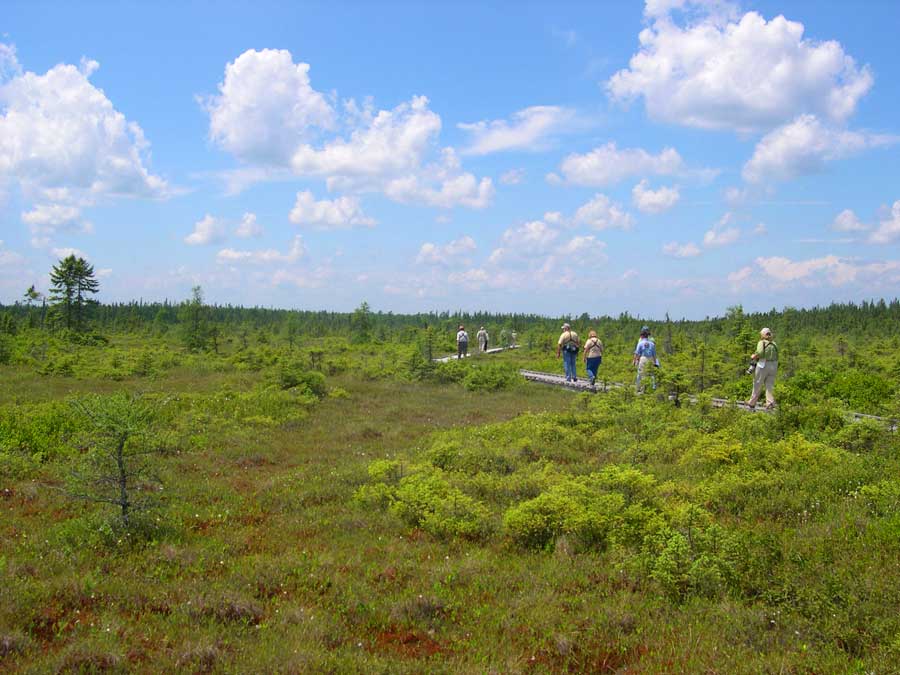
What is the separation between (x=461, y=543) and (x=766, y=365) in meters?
11.2

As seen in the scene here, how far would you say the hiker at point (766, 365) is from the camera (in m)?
14.9

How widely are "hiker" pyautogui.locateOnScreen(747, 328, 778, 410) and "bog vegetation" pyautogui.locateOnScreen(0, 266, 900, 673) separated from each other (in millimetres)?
896

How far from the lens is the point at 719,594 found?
600 cm

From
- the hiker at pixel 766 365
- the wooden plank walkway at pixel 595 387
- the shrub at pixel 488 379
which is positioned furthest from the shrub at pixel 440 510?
the shrub at pixel 488 379

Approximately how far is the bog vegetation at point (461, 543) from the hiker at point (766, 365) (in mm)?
896

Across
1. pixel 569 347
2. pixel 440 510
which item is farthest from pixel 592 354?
pixel 440 510

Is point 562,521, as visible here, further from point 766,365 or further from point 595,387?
point 595,387

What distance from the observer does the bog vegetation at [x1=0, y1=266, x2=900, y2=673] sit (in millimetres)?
5098

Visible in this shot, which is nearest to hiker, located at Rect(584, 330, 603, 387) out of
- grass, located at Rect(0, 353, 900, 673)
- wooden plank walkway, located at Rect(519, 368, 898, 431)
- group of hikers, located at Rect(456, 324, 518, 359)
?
wooden plank walkway, located at Rect(519, 368, 898, 431)

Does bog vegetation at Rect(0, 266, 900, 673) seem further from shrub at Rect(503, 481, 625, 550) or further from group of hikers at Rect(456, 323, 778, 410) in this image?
group of hikers at Rect(456, 323, 778, 410)

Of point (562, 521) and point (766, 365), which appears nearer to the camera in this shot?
point (562, 521)

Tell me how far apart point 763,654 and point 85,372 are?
27.0 meters

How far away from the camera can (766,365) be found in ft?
49.9

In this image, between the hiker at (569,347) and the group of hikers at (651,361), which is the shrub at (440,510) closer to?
the group of hikers at (651,361)
